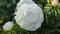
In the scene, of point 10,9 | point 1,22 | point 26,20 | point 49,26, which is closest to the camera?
point 26,20

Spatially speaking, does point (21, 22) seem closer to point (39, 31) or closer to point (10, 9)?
point (39, 31)

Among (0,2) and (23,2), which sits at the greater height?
(0,2)

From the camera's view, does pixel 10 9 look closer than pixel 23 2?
No

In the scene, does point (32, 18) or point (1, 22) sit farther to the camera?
point (1, 22)

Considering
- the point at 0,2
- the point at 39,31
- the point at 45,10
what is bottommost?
the point at 39,31

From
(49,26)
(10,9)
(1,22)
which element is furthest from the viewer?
(10,9)

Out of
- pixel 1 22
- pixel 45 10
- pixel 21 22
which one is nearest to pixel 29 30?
pixel 21 22

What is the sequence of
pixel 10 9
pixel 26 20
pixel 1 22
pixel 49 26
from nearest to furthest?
pixel 26 20
pixel 49 26
pixel 1 22
pixel 10 9

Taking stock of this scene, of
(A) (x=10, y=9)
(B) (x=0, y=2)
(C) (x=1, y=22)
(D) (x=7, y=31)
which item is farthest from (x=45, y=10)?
(B) (x=0, y=2)

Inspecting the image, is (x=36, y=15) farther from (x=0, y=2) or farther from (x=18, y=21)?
(x=0, y=2)
